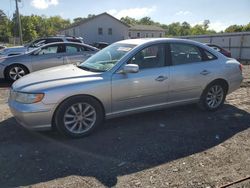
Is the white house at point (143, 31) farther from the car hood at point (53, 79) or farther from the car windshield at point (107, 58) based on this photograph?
the car hood at point (53, 79)

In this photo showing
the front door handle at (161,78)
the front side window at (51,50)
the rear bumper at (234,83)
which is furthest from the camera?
the front side window at (51,50)

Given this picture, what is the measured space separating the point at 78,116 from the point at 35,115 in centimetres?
69

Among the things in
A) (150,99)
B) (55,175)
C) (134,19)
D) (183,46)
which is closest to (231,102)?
(183,46)

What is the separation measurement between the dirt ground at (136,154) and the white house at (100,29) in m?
41.2

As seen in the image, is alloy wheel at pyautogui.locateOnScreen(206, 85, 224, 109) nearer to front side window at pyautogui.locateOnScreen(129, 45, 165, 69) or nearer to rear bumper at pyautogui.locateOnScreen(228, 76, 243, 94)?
rear bumper at pyautogui.locateOnScreen(228, 76, 243, 94)

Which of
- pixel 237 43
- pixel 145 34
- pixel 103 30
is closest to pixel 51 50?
pixel 237 43

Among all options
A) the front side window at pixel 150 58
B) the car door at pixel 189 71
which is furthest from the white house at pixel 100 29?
the front side window at pixel 150 58

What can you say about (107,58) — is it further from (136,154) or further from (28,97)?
(136,154)

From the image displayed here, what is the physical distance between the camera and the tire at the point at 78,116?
15.3 ft

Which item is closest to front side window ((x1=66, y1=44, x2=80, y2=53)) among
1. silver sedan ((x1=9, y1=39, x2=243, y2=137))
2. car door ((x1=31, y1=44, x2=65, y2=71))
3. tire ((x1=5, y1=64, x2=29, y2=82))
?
car door ((x1=31, y1=44, x2=65, y2=71))

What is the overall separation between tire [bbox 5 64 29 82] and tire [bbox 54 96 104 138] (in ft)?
18.8

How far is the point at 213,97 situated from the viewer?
6.32m

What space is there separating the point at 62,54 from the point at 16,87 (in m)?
5.58

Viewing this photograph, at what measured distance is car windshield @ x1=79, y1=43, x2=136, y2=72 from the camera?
5254 millimetres
